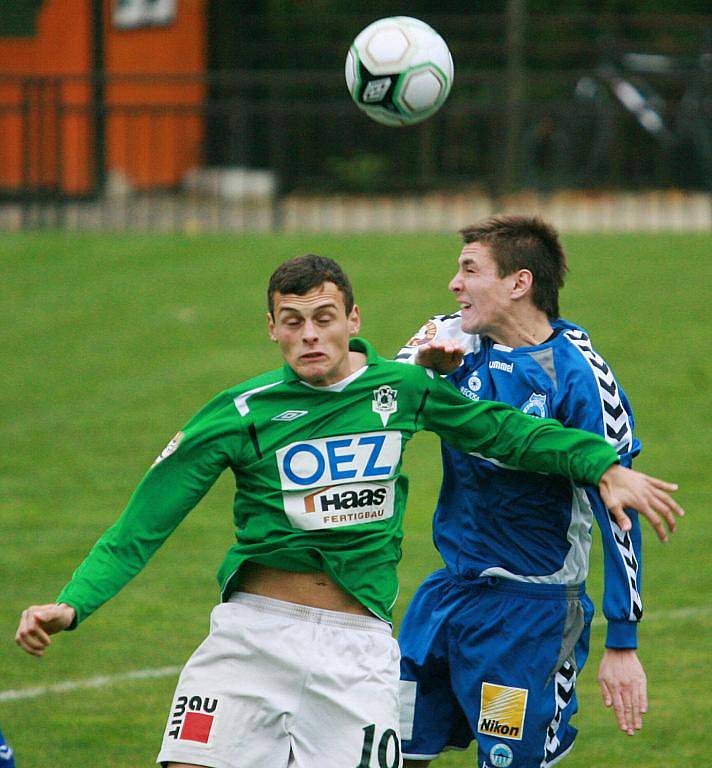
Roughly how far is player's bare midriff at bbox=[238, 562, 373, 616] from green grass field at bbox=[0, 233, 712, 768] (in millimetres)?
2267

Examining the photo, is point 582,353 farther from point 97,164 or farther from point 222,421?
point 97,164

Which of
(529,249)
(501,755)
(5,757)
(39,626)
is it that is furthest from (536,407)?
(5,757)

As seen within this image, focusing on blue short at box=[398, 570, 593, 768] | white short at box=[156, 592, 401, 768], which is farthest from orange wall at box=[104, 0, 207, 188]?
white short at box=[156, 592, 401, 768]

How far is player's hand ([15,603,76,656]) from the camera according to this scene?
4.10 m

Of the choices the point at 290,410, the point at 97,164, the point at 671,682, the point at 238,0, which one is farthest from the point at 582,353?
the point at 238,0

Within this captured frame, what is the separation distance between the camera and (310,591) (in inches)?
177

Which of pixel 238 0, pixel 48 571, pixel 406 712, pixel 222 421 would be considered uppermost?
pixel 238 0

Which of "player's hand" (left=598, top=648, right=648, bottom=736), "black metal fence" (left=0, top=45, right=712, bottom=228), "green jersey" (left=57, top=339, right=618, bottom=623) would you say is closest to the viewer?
"green jersey" (left=57, top=339, right=618, bottom=623)

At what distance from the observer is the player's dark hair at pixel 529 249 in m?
5.08

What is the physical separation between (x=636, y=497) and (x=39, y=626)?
5.63 ft

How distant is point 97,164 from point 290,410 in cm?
1492

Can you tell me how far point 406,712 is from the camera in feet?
16.7

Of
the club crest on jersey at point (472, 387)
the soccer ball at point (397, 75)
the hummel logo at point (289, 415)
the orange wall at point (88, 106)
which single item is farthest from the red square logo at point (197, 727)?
the orange wall at point (88, 106)

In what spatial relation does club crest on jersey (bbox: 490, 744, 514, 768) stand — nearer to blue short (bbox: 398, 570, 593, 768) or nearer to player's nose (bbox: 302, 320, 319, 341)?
blue short (bbox: 398, 570, 593, 768)
